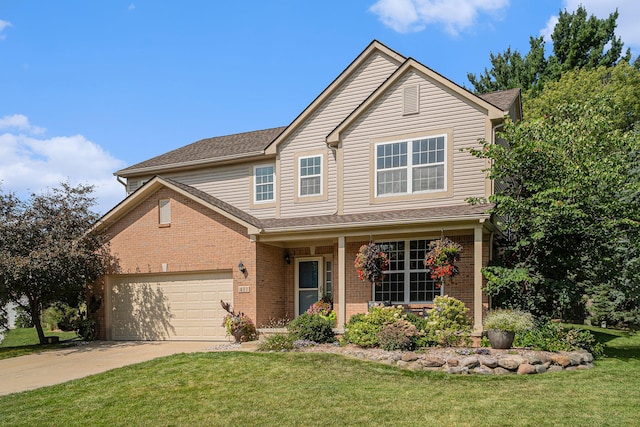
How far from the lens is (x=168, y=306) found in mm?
16234

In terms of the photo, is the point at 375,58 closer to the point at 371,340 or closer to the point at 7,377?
the point at 371,340

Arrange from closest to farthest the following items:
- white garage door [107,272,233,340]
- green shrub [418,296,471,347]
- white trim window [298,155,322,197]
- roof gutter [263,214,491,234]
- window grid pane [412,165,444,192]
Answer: green shrub [418,296,471,347], roof gutter [263,214,491,234], window grid pane [412,165,444,192], white garage door [107,272,233,340], white trim window [298,155,322,197]

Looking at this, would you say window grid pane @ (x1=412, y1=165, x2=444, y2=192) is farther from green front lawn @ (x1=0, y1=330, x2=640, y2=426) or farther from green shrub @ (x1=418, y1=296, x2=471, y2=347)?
green front lawn @ (x1=0, y1=330, x2=640, y2=426)

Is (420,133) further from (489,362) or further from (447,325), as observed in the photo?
(489,362)

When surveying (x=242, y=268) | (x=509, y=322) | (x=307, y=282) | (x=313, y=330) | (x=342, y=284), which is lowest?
(x=313, y=330)

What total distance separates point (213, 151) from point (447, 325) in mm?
10908

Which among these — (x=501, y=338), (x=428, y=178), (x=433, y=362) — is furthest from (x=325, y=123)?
(x=433, y=362)

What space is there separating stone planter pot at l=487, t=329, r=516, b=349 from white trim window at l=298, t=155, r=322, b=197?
691 centimetres

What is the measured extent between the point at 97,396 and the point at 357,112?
10132 mm

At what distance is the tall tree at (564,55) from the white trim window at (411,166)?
2035cm

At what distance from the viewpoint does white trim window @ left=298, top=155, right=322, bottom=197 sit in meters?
16.2

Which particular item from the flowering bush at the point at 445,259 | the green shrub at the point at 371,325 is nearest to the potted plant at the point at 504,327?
the flowering bush at the point at 445,259

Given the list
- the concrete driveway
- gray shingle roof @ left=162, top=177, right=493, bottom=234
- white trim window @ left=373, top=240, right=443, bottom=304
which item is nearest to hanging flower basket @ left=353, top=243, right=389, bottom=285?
gray shingle roof @ left=162, top=177, right=493, bottom=234

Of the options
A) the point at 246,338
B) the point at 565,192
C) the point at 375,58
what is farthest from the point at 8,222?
the point at 565,192
